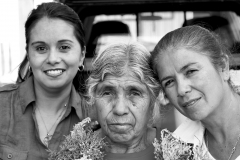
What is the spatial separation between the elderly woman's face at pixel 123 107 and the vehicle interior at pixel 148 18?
4.44 feet

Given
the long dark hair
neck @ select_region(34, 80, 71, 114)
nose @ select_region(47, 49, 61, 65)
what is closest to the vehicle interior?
the long dark hair

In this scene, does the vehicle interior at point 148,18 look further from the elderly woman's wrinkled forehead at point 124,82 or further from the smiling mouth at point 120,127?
the smiling mouth at point 120,127

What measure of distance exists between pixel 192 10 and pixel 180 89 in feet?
6.03

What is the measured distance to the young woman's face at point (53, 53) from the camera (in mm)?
2949

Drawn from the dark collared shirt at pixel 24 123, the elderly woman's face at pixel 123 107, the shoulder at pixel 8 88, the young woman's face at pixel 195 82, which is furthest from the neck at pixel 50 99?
the young woman's face at pixel 195 82

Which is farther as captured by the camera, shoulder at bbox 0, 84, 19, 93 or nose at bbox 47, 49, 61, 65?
shoulder at bbox 0, 84, 19, 93

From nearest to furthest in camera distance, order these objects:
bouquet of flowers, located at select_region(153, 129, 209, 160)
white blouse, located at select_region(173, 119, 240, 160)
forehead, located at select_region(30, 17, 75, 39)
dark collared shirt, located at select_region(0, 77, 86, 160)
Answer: bouquet of flowers, located at select_region(153, 129, 209, 160)
white blouse, located at select_region(173, 119, 240, 160)
dark collared shirt, located at select_region(0, 77, 86, 160)
forehead, located at select_region(30, 17, 75, 39)

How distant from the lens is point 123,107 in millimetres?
2447

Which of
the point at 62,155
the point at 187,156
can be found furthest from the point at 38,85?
the point at 187,156

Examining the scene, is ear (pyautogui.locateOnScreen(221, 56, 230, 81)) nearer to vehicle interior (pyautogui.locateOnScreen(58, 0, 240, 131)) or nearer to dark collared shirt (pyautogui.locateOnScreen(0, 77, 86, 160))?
dark collared shirt (pyautogui.locateOnScreen(0, 77, 86, 160))

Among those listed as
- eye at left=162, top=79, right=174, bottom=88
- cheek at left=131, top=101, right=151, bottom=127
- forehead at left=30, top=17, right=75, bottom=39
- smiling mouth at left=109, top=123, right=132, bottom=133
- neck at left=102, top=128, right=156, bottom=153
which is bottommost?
neck at left=102, top=128, right=156, bottom=153

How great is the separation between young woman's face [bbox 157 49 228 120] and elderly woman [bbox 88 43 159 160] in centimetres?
21

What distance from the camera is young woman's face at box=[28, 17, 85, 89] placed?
2.95m

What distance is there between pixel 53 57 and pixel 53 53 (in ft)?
0.12
